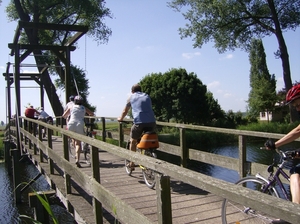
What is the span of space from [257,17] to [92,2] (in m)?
11.2

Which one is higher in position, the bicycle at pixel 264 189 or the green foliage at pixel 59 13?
the green foliage at pixel 59 13

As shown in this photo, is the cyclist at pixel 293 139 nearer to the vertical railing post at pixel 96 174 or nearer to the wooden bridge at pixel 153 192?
the wooden bridge at pixel 153 192

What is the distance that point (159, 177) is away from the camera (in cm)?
224

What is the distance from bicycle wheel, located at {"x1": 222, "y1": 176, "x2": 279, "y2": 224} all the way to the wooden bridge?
18cm

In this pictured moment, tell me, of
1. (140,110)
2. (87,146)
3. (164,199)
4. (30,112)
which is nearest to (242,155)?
(140,110)

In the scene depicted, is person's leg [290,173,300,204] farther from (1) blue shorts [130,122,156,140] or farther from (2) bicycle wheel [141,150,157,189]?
(1) blue shorts [130,122,156,140]

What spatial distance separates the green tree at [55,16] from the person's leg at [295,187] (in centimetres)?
1557

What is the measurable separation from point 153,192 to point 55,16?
59.4 feet

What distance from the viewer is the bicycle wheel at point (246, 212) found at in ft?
10.2

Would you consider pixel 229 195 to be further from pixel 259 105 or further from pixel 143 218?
pixel 259 105

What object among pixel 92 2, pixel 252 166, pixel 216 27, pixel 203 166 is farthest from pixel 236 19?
pixel 252 166

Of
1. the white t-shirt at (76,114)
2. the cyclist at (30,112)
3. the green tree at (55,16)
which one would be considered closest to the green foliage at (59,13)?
the green tree at (55,16)

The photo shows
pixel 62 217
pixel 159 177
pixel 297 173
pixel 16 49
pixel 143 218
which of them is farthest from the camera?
pixel 16 49

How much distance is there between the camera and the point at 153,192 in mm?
4973
